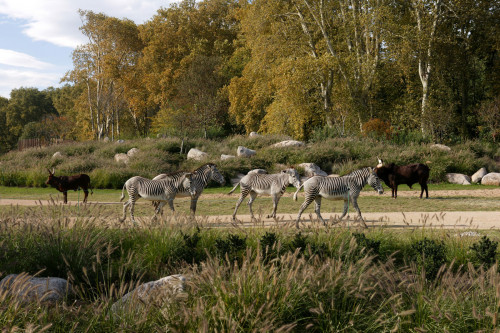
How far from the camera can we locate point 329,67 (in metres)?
31.9

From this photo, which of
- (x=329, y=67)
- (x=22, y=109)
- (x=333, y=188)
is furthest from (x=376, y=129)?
(x=22, y=109)

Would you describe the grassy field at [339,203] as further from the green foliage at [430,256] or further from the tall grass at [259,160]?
the green foliage at [430,256]

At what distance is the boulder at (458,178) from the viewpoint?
22.7 metres

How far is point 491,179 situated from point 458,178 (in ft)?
5.11

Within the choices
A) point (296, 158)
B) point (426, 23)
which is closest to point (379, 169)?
point (296, 158)

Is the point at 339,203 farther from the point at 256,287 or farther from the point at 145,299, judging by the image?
the point at 145,299

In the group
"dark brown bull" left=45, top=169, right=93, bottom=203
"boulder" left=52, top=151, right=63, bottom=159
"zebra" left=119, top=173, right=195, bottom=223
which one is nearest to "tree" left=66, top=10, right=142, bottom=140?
"boulder" left=52, top=151, right=63, bottom=159

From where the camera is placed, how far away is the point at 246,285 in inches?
176

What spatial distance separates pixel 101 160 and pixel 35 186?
4.03 metres

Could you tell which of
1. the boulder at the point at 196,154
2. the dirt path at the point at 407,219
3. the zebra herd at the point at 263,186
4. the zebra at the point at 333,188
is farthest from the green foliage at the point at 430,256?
the boulder at the point at 196,154

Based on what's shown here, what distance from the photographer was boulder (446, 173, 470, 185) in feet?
74.5

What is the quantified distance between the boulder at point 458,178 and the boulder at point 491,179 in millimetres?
744

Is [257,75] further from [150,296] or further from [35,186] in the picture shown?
[150,296]

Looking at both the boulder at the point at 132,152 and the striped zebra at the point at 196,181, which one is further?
the boulder at the point at 132,152
